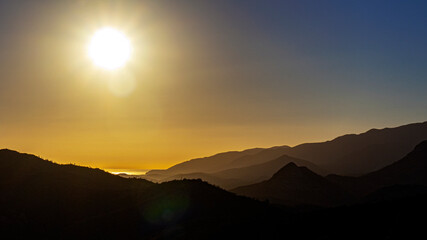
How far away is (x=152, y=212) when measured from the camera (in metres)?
40.7

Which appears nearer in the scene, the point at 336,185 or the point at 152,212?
the point at 152,212

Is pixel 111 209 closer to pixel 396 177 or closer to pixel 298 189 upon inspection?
pixel 298 189

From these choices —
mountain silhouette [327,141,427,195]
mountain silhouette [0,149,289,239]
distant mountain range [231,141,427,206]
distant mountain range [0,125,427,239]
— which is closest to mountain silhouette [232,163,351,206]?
distant mountain range [231,141,427,206]

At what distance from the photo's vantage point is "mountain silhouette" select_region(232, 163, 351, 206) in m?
113

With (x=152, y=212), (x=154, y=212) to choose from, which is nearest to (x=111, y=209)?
(x=152, y=212)

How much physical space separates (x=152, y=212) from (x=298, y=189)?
88857mm

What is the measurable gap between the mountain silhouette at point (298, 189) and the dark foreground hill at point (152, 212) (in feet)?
223

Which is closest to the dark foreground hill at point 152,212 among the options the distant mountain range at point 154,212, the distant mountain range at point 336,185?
the distant mountain range at point 154,212

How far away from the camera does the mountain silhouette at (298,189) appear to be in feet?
371

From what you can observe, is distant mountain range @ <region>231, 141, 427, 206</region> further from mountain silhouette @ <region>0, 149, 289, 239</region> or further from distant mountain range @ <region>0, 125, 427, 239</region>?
mountain silhouette @ <region>0, 149, 289, 239</region>

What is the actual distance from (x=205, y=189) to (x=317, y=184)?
89.6 meters

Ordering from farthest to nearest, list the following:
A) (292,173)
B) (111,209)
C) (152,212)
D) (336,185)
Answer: (292,173) < (336,185) < (111,209) < (152,212)

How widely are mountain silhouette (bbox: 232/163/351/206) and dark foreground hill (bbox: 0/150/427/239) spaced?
6809 centimetres

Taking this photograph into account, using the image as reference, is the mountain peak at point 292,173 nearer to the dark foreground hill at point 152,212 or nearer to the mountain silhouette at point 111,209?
the dark foreground hill at point 152,212
